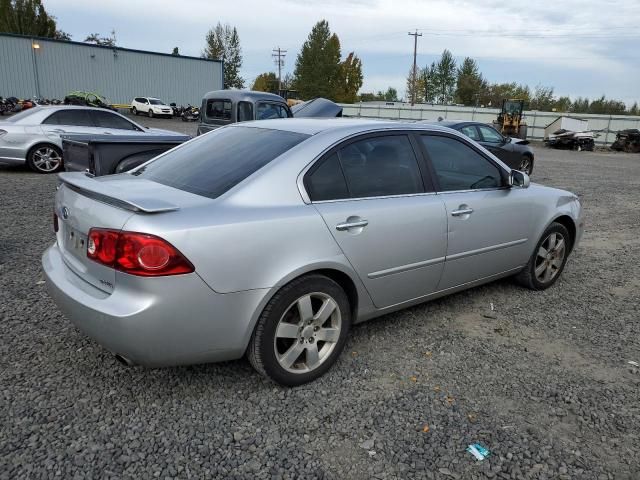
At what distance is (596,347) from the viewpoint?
3.71 m

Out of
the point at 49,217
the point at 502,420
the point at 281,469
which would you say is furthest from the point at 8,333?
the point at 49,217

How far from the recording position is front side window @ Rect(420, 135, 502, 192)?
378cm

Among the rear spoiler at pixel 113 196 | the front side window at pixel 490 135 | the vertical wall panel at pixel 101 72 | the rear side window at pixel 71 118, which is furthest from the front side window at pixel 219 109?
the vertical wall panel at pixel 101 72

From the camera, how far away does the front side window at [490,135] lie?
504 inches

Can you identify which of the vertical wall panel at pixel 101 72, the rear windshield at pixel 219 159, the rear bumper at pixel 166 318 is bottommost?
the rear bumper at pixel 166 318

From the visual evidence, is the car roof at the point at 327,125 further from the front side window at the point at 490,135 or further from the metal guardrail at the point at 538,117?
the metal guardrail at the point at 538,117

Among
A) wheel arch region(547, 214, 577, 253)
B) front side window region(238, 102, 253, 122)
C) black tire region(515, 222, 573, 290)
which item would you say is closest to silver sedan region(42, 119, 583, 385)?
black tire region(515, 222, 573, 290)

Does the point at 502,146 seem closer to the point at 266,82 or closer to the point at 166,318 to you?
the point at 166,318

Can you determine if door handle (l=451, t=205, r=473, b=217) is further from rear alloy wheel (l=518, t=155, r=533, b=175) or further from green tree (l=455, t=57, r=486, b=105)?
green tree (l=455, t=57, r=486, b=105)

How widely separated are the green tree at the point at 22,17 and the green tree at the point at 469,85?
61.8 m

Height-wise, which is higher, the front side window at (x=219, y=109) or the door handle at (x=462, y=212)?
the front side window at (x=219, y=109)

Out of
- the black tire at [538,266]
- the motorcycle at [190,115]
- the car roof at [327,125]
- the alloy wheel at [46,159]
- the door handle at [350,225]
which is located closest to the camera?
the door handle at [350,225]

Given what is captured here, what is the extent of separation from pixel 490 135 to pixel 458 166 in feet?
32.6

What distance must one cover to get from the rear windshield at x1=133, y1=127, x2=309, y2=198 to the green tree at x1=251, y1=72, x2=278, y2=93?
3363 inches
